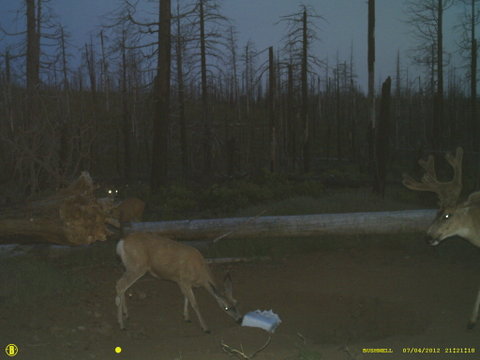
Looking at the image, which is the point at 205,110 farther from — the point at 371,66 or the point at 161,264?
the point at 161,264

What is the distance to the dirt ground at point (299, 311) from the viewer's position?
600cm

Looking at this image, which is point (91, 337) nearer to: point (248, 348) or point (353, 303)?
point (248, 348)

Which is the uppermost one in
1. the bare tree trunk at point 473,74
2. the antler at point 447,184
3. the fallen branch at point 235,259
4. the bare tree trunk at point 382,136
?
the bare tree trunk at point 473,74

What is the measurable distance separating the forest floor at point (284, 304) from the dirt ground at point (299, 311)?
17mm

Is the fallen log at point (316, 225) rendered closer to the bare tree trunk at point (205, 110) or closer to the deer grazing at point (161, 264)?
the deer grazing at point (161, 264)

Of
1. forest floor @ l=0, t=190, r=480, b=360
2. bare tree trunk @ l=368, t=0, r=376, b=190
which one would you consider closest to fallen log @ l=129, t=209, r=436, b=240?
forest floor @ l=0, t=190, r=480, b=360

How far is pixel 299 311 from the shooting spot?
25.6 ft

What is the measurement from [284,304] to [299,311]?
392mm

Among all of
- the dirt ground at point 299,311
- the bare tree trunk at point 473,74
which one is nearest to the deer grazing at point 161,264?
the dirt ground at point 299,311

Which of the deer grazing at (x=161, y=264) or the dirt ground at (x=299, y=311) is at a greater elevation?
the deer grazing at (x=161, y=264)

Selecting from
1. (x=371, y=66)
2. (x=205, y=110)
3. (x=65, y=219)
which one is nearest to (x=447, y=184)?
(x=65, y=219)

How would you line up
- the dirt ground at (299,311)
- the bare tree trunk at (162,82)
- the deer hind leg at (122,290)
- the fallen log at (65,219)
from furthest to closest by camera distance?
the bare tree trunk at (162,82) < the fallen log at (65,219) < the deer hind leg at (122,290) < the dirt ground at (299,311)

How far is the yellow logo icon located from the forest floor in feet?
0.34

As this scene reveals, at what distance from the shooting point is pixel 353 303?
8.12m
